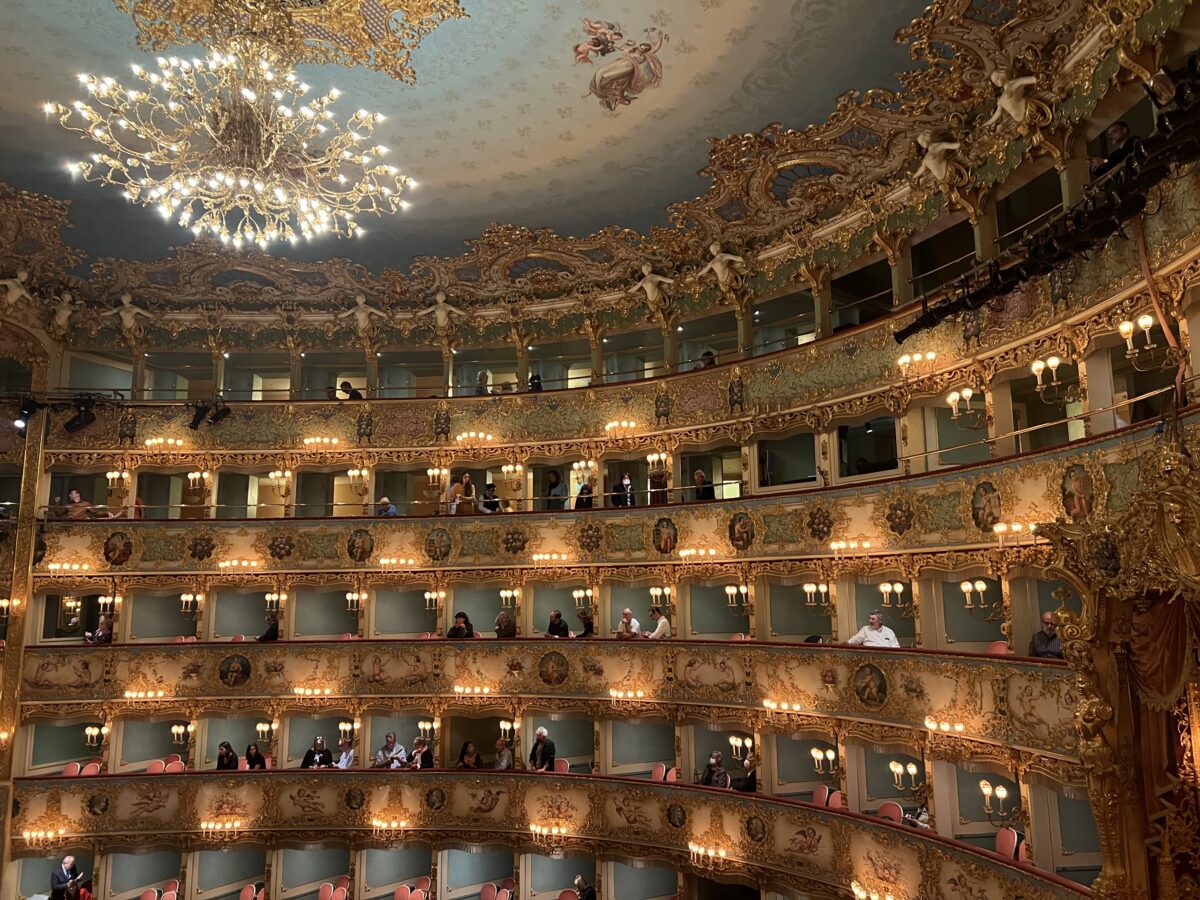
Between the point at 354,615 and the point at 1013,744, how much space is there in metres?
17.0

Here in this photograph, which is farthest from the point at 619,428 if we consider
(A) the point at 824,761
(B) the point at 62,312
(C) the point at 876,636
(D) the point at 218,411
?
(B) the point at 62,312

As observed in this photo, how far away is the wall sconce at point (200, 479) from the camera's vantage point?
23.7 metres

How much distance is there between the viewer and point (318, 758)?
21359 millimetres

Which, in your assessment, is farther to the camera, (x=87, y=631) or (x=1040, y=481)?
(x=87, y=631)

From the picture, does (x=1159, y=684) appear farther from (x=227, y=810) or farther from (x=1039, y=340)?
(x=227, y=810)

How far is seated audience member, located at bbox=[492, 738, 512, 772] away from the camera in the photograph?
2052 cm

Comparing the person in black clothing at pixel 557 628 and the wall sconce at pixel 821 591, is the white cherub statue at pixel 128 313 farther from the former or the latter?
the wall sconce at pixel 821 591

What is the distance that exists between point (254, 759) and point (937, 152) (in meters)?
19.8

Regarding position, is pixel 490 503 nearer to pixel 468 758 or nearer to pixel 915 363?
pixel 468 758

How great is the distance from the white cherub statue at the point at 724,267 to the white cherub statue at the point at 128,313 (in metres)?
15.0

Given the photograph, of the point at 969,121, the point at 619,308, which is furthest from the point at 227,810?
the point at 969,121

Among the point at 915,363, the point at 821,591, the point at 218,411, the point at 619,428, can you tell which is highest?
the point at 218,411

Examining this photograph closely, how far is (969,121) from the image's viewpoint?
14.9 m

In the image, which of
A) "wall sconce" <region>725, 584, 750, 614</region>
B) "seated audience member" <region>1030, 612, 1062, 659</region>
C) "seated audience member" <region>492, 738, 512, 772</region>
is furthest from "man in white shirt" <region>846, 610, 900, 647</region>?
"seated audience member" <region>492, 738, 512, 772</region>
